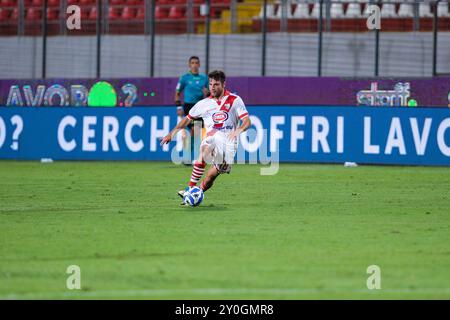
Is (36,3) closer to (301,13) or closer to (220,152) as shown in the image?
(301,13)

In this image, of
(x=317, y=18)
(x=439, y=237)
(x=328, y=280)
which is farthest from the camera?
(x=317, y=18)

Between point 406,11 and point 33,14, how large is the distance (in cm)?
1155

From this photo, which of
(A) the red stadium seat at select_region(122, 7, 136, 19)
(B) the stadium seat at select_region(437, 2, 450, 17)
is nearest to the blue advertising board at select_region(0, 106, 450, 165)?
(B) the stadium seat at select_region(437, 2, 450, 17)

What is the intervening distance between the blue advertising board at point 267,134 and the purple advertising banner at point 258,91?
49 centimetres

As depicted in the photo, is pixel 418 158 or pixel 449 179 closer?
pixel 449 179

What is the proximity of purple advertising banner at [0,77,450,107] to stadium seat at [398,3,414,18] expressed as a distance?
3177mm

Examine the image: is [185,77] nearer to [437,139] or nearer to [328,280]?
[437,139]

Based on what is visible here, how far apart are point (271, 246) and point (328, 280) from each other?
1992mm

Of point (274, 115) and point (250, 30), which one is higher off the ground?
point (250, 30)

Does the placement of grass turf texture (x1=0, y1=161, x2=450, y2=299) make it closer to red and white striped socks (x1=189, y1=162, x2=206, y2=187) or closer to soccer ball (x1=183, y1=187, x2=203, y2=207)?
soccer ball (x1=183, y1=187, x2=203, y2=207)

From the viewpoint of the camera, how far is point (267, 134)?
24.5 metres

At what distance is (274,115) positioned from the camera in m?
24.7
